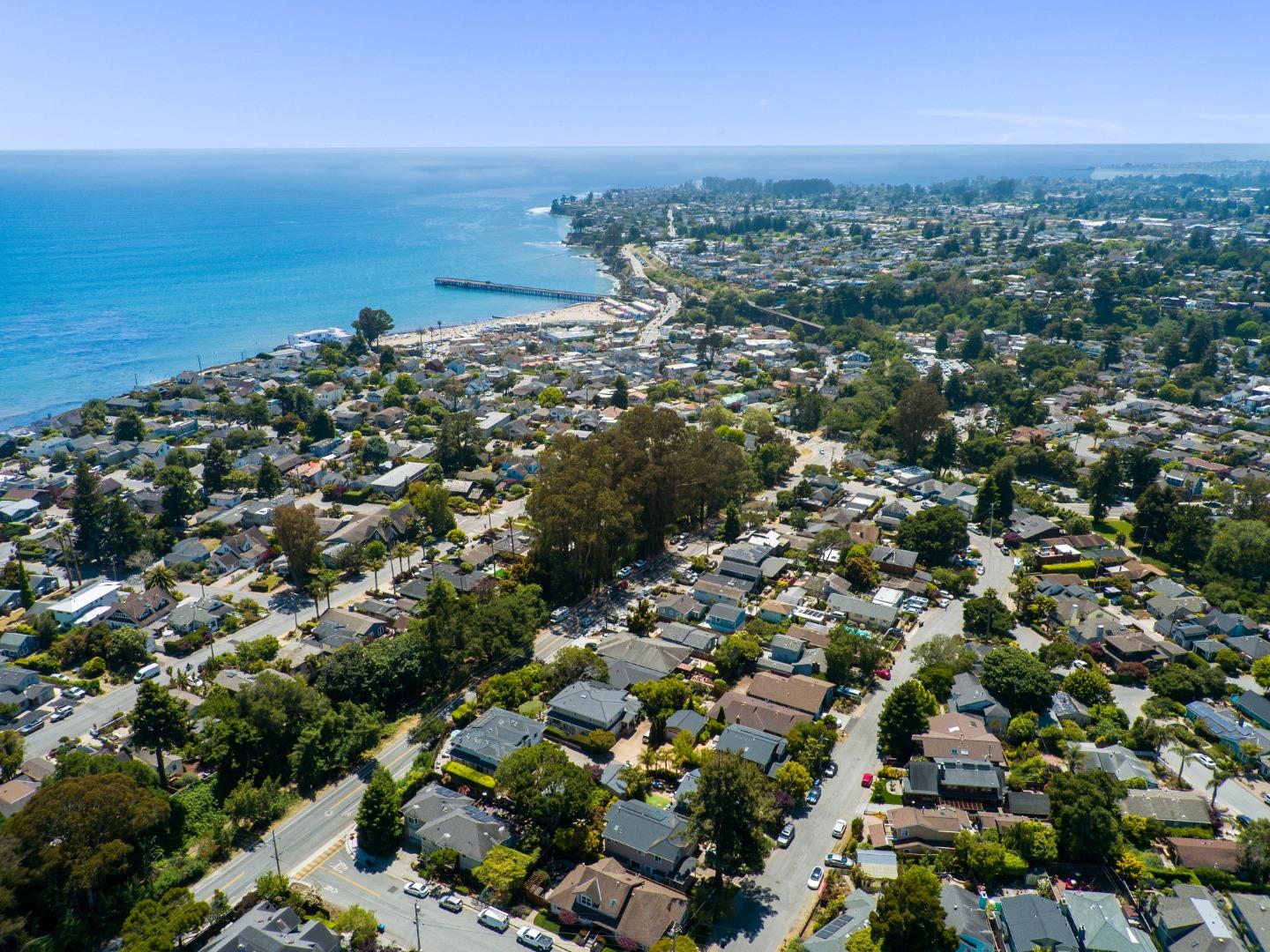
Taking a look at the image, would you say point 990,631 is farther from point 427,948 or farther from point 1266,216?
point 1266,216

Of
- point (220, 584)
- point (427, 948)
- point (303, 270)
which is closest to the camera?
point (427, 948)

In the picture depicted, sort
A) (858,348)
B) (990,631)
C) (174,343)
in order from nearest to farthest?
(990,631), (858,348), (174,343)

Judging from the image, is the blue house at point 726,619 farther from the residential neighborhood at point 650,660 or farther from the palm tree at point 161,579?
the palm tree at point 161,579

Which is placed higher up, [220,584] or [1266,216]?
[1266,216]

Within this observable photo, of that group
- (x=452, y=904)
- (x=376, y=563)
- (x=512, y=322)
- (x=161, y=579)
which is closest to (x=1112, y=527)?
(x=376, y=563)

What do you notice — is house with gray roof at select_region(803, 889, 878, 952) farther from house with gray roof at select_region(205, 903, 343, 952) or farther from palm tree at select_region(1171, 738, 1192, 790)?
palm tree at select_region(1171, 738, 1192, 790)

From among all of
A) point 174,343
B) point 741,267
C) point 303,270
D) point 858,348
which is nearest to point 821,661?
point 858,348

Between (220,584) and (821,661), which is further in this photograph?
(220,584)
